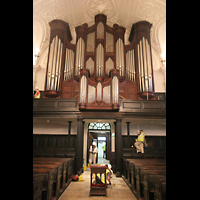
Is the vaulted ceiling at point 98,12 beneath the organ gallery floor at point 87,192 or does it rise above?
above

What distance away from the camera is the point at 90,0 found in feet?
36.5

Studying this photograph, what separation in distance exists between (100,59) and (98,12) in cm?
393

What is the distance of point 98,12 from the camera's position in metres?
12.2

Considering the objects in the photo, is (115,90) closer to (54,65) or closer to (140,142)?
(140,142)

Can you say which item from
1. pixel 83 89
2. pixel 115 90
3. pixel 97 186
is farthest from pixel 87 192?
pixel 115 90

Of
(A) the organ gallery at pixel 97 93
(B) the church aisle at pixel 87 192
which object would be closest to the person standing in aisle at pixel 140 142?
(A) the organ gallery at pixel 97 93

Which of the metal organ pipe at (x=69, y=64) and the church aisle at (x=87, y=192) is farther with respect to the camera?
the metal organ pipe at (x=69, y=64)

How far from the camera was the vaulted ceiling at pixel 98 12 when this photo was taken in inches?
430

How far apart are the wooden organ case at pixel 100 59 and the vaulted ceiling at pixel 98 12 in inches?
22.5

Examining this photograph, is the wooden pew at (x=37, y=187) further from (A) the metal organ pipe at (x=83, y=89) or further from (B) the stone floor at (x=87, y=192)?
(A) the metal organ pipe at (x=83, y=89)

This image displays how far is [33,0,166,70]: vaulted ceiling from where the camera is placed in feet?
35.8
